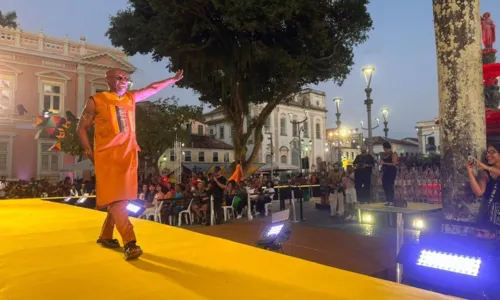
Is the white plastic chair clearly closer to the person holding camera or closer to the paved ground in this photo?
the paved ground

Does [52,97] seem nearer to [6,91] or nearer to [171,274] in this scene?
[6,91]

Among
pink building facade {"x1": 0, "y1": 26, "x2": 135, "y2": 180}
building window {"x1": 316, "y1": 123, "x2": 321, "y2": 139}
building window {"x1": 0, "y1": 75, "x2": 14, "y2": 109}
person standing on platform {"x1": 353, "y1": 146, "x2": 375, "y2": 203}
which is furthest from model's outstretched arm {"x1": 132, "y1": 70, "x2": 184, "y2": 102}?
building window {"x1": 316, "y1": 123, "x2": 321, "y2": 139}

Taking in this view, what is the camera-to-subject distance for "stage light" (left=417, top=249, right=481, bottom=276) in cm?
292

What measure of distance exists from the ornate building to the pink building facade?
19.8m

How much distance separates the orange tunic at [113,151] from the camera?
322cm

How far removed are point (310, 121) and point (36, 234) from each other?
4799 cm

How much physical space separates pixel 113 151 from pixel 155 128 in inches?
723

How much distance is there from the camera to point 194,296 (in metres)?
2.30

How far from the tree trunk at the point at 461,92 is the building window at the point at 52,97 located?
92.0ft

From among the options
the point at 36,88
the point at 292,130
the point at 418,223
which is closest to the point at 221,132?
the point at 292,130

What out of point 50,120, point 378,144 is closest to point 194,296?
point 50,120

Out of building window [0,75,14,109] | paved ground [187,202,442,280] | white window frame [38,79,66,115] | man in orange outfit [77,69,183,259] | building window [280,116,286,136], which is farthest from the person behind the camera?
building window [280,116,286,136]

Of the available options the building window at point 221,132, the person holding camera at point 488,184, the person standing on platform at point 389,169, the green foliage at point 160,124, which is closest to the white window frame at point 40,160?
the green foliage at point 160,124

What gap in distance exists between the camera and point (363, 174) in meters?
10.1
